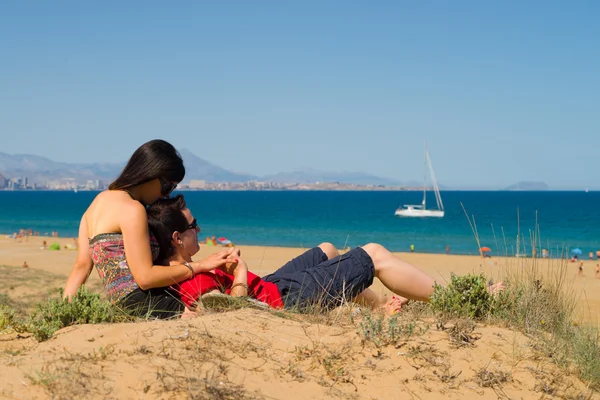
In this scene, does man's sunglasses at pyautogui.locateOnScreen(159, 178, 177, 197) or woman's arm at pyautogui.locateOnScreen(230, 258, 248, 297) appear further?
man's sunglasses at pyautogui.locateOnScreen(159, 178, 177, 197)

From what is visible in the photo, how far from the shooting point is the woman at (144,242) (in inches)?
165

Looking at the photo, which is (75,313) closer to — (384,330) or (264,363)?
(264,363)

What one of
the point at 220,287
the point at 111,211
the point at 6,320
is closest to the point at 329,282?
the point at 220,287

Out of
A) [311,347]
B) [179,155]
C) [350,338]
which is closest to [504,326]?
[350,338]

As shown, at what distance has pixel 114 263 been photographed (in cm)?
443

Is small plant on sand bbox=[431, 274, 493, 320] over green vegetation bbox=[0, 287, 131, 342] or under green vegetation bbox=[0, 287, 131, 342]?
over

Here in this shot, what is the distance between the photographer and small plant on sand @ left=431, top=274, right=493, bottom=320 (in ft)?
15.1

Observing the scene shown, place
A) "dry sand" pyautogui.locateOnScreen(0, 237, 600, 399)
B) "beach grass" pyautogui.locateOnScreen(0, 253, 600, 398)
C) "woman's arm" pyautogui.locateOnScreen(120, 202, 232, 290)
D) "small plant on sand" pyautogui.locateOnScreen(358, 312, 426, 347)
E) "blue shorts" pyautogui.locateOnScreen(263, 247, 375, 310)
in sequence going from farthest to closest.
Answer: "blue shorts" pyautogui.locateOnScreen(263, 247, 375, 310) < "woman's arm" pyautogui.locateOnScreen(120, 202, 232, 290) < "small plant on sand" pyautogui.locateOnScreen(358, 312, 426, 347) < "beach grass" pyautogui.locateOnScreen(0, 253, 600, 398) < "dry sand" pyautogui.locateOnScreen(0, 237, 600, 399)

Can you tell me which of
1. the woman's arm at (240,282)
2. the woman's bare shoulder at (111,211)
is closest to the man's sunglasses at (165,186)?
the woman's bare shoulder at (111,211)

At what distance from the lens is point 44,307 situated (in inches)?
165

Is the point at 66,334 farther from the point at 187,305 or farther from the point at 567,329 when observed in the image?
the point at 567,329

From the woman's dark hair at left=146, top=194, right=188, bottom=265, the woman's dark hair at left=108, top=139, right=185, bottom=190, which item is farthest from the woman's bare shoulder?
the woman's dark hair at left=146, top=194, right=188, bottom=265

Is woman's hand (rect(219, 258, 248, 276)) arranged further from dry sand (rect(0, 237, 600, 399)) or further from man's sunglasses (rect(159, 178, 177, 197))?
man's sunglasses (rect(159, 178, 177, 197))

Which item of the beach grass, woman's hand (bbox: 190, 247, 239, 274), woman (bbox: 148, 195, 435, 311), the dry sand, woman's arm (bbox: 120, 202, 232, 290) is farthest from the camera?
woman (bbox: 148, 195, 435, 311)
